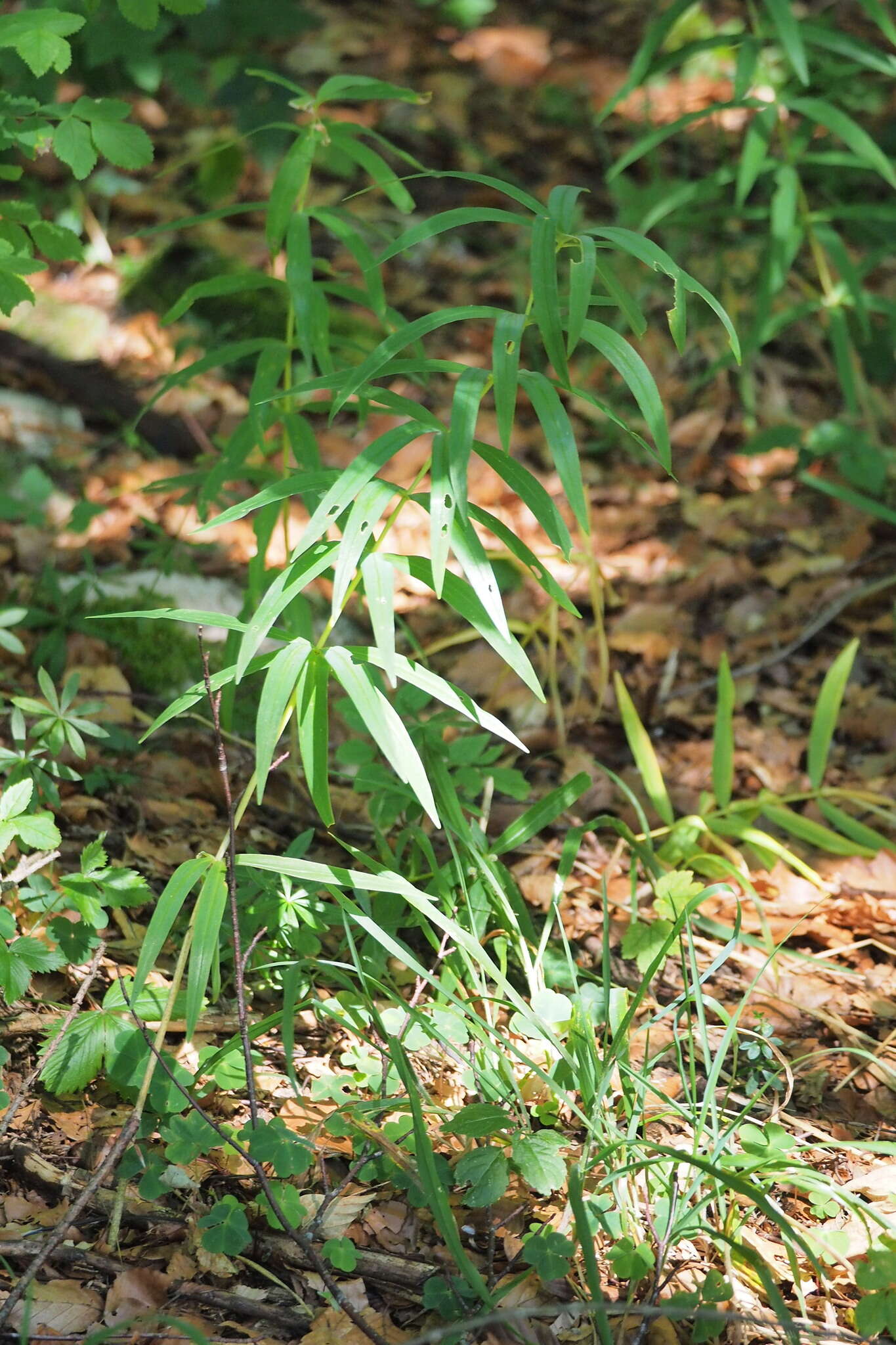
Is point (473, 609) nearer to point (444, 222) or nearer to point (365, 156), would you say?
point (444, 222)

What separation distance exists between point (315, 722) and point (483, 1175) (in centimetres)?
55

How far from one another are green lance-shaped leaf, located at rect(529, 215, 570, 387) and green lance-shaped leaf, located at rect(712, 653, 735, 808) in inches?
39.0

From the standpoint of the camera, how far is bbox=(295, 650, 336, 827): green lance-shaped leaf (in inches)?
48.5

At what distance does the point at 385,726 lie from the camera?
1150 millimetres

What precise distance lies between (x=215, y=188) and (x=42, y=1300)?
3252mm

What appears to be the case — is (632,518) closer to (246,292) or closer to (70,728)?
(246,292)

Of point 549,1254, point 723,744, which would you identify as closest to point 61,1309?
point 549,1254

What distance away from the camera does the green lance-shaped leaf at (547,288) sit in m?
1.14

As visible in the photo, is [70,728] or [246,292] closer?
[70,728]

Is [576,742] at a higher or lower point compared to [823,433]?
lower

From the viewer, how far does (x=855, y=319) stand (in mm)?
3279

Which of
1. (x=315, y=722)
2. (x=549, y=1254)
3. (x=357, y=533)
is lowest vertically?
(x=549, y=1254)

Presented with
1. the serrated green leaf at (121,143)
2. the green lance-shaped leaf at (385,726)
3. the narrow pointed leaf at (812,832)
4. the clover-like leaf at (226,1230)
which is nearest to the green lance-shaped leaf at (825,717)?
the narrow pointed leaf at (812,832)

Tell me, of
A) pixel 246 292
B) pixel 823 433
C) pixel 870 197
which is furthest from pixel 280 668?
pixel 870 197
